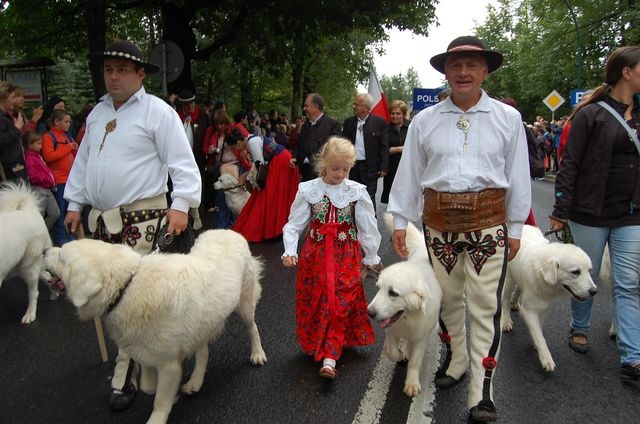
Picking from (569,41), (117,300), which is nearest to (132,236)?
(117,300)

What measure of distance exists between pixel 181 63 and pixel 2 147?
465 cm

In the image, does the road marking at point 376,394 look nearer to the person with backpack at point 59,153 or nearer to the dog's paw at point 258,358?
the dog's paw at point 258,358

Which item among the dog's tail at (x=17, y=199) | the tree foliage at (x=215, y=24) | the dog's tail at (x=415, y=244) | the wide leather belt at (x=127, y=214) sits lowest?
the dog's tail at (x=415, y=244)

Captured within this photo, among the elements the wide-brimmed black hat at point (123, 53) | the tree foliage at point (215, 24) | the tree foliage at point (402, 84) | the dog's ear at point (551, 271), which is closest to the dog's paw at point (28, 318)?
the wide-brimmed black hat at point (123, 53)

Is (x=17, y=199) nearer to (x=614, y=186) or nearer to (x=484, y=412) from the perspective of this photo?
(x=484, y=412)

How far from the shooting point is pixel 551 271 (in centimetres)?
396

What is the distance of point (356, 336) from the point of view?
13.7 ft

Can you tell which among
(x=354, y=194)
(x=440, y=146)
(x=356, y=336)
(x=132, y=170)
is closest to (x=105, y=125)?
(x=132, y=170)

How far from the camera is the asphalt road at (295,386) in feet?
11.0

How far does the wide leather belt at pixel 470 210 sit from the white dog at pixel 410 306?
0.38 m

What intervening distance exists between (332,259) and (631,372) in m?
2.41

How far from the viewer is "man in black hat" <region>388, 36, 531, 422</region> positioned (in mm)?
3186

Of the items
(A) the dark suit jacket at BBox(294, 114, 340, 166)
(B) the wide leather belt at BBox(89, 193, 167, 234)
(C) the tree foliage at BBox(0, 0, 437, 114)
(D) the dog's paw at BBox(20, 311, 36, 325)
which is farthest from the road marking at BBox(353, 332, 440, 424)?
(C) the tree foliage at BBox(0, 0, 437, 114)

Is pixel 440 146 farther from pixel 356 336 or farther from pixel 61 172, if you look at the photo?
pixel 61 172
